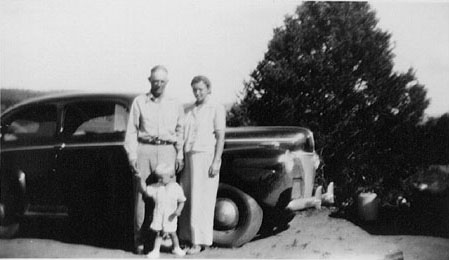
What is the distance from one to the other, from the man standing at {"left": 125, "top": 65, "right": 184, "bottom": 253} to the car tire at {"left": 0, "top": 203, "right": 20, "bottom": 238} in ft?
3.40

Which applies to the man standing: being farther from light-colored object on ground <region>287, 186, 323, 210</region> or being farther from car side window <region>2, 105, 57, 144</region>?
light-colored object on ground <region>287, 186, 323, 210</region>

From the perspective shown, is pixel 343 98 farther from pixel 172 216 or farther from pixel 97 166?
pixel 97 166

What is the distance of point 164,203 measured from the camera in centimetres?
342

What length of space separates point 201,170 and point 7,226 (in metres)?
1.68

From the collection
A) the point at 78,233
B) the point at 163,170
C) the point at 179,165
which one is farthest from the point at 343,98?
the point at 78,233

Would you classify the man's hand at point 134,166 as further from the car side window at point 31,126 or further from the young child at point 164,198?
the car side window at point 31,126

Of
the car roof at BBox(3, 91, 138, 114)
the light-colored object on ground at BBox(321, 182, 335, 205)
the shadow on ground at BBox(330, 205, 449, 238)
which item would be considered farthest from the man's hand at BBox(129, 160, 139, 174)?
the shadow on ground at BBox(330, 205, 449, 238)

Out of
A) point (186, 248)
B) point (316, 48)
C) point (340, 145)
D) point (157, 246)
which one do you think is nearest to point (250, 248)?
point (186, 248)

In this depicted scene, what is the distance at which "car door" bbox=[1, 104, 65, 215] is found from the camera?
363cm

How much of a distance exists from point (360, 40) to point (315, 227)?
5.09 ft

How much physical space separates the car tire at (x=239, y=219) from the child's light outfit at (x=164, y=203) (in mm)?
333

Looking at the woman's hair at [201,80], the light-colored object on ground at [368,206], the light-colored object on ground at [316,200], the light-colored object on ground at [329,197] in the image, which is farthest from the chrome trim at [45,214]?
the light-colored object on ground at [368,206]

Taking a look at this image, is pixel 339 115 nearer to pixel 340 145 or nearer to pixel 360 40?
pixel 340 145

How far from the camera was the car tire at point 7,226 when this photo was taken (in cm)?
371
